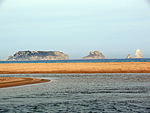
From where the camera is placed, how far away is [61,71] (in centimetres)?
10162

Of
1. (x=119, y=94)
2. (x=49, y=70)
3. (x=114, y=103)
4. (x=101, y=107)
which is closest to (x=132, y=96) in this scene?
(x=119, y=94)

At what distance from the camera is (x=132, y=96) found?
3878cm

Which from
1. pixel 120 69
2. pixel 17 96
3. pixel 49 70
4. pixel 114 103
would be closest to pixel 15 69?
pixel 49 70

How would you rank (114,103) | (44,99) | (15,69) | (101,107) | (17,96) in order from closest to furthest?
(101,107), (114,103), (44,99), (17,96), (15,69)

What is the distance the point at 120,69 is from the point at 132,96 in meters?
59.3

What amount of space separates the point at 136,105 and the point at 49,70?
72340 mm

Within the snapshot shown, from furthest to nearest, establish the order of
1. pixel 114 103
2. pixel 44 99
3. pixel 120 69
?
1. pixel 120 69
2. pixel 44 99
3. pixel 114 103

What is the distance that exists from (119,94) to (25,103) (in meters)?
12.0

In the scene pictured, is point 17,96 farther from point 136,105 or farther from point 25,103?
point 136,105

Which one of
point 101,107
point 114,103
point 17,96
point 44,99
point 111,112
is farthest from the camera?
point 17,96

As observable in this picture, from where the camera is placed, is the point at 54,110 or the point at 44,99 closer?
the point at 54,110

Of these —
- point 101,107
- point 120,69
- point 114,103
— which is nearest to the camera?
point 101,107

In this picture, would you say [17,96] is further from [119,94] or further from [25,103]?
[119,94]

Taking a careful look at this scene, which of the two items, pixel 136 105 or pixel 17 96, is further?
pixel 17 96
